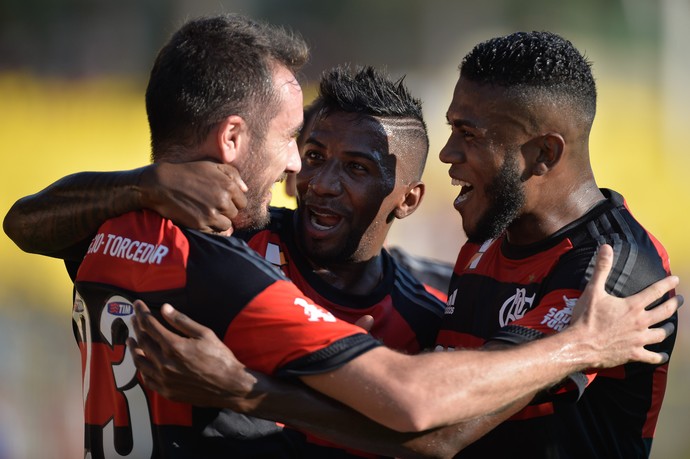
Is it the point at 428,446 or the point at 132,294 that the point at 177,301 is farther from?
the point at 428,446

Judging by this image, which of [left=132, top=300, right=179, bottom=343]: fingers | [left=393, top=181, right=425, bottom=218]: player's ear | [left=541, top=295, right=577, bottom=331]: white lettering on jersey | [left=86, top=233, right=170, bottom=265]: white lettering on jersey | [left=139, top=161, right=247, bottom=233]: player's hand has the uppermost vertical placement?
[left=139, top=161, right=247, bottom=233]: player's hand

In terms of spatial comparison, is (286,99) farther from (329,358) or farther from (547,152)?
(547,152)

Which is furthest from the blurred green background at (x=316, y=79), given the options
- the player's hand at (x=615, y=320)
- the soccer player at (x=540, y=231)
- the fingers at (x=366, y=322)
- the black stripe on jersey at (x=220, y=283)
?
the player's hand at (x=615, y=320)

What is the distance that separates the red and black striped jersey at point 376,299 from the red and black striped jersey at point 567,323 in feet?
1.31

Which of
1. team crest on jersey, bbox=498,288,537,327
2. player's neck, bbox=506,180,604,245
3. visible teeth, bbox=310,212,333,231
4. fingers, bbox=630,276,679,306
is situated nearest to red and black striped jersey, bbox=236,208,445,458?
visible teeth, bbox=310,212,333,231

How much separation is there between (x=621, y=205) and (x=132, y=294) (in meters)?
2.14

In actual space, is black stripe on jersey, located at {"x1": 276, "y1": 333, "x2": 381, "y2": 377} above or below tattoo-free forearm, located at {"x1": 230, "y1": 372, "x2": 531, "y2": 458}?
above

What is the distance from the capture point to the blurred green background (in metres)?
8.61

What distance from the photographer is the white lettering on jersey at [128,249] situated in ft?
10.7

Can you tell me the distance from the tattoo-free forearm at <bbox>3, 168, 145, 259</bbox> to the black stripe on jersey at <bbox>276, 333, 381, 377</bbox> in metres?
0.86

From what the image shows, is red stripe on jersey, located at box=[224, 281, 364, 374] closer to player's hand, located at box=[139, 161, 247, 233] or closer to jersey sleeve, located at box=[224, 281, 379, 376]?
jersey sleeve, located at box=[224, 281, 379, 376]

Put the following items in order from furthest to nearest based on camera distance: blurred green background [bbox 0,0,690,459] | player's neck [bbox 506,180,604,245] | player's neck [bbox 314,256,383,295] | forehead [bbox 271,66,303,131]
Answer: blurred green background [bbox 0,0,690,459], player's neck [bbox 314,256,383,295], player's neck [bbox 506,180,604,245], forehead [bbox 271,66,303,131]

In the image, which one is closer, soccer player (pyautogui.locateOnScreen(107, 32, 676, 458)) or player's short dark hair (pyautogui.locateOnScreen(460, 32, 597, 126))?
soccer player (pyautogui.locateOnScreen(107, 32, 676, 458))

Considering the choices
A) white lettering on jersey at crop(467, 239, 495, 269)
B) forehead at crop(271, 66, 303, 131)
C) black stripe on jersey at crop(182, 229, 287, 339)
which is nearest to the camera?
black stripe on jersey at crop(182, 229, 287, 339)
